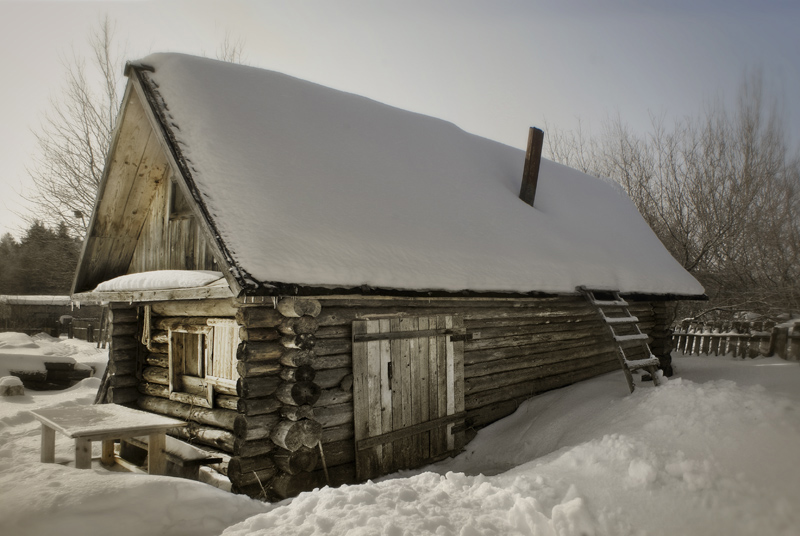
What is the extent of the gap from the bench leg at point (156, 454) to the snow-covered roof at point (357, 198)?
2.18 meters

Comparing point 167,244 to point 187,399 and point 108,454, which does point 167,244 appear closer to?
point 187,399

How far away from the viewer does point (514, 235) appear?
8.91 metres

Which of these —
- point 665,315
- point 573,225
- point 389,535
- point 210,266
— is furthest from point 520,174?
point 389,535

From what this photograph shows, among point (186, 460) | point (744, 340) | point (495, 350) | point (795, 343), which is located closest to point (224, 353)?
point (186, 460)

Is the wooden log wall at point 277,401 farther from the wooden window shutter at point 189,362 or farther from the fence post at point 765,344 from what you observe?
the fence post at point 765,344

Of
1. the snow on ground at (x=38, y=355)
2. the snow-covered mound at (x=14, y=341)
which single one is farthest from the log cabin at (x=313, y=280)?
the snow-covered mound at (x=14, y=341)

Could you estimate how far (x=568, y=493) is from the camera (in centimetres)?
451

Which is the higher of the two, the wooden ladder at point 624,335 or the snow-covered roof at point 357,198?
the snow-covered roof at point 357,198

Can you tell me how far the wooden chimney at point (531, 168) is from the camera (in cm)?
1098

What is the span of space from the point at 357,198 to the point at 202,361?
306 cm

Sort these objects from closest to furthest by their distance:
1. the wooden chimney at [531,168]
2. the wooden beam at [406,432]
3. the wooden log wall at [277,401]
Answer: the wooden log wall at [277,401]
the wooden beam at [406,432]
the wooden chimney at [531,168]

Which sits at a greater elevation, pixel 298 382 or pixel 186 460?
pixel 298 382

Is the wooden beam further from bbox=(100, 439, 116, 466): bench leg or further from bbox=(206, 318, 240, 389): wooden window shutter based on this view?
bbox=(100, 439, 116, 466): bench leg

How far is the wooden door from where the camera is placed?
638cm
